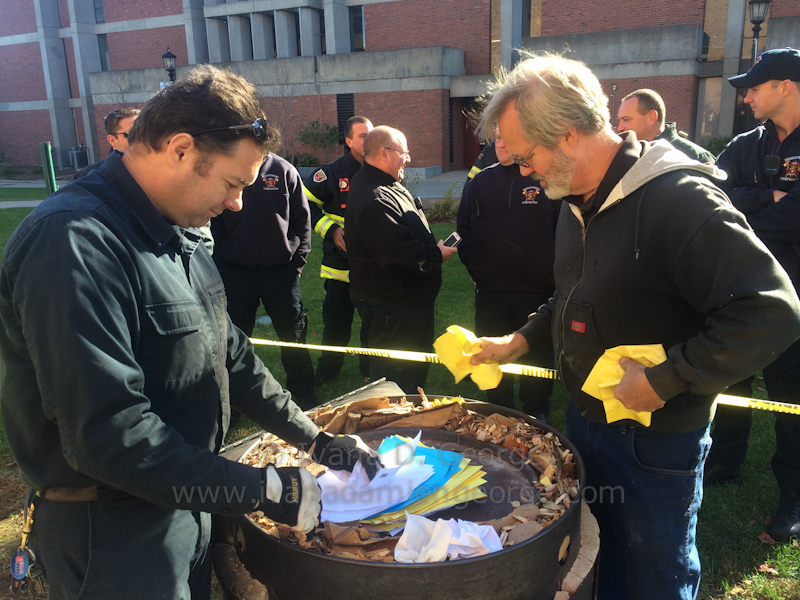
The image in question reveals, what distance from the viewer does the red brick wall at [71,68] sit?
3700 cm

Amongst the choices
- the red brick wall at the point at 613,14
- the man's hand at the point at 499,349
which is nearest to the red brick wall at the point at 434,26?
the red brick wall at the point at 613,14

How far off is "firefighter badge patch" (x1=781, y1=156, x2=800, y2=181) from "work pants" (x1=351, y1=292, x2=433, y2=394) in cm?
254

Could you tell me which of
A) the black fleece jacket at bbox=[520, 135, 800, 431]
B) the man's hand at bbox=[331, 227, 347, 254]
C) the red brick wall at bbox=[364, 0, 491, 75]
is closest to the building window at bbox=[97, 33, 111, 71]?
the red brick wall at bbox=[364, 0, 491, 75]

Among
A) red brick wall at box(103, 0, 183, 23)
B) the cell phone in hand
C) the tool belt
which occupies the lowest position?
the cell phone in hand

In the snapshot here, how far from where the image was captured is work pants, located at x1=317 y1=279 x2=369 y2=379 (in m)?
5.70

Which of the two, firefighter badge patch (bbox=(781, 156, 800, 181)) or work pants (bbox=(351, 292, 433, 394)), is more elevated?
firefighter badge patch (bbox=(781, 156, 800, 181))

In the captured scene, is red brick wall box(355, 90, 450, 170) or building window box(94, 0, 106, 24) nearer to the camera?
red brick wall box(355, 90, 450, 170)

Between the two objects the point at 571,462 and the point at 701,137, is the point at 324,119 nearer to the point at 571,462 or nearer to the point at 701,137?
the point at 701,137

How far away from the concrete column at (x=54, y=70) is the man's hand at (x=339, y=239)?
3706 cm

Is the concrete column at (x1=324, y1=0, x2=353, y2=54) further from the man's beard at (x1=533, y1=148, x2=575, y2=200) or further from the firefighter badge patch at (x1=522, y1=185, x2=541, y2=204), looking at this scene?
the man's beard at (x1=533, y1=148, x2=575, y2=200)

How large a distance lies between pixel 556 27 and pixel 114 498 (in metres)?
29.3

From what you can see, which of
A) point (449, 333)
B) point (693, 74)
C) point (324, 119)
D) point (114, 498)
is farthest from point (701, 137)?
point (114, 498)

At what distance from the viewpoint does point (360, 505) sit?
6.88 feet

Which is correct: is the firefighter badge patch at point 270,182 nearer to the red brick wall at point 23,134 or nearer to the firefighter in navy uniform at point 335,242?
the firefighter in navy uniform at point 335,242
